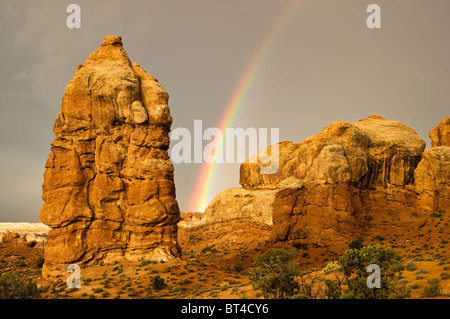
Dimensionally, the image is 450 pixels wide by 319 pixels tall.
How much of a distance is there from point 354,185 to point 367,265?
34.7m

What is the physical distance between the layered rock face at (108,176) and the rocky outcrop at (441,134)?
4989cm

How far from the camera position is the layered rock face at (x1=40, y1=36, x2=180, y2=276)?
40.1m

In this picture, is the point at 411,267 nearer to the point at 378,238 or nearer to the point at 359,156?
the point at 378,238

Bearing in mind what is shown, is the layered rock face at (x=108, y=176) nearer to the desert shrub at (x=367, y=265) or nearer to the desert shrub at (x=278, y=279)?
the desert shrub at (x=278, y=279)

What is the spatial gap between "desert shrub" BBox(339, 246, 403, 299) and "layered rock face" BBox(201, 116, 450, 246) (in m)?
29.6

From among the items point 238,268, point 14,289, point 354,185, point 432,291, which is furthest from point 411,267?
point 14,289

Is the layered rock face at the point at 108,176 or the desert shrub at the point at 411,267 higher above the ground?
the layered rock face at the point at 108,176

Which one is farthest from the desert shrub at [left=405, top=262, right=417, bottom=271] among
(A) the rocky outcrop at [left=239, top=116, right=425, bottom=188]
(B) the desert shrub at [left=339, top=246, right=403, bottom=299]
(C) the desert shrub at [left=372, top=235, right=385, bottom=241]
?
(A) the rocky outcrop at [left=239, top=116, right=425, bottom=188]

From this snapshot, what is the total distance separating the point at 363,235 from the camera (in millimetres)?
55250

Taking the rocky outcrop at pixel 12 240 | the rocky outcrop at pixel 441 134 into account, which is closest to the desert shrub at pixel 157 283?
the rocky outcrop at pixel 12 240

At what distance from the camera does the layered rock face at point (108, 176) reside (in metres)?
40.1

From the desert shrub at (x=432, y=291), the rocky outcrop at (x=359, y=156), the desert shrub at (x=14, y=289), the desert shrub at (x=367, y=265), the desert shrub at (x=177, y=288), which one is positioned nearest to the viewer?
the desert shrub at (x=367, y=265)

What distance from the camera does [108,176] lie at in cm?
4172
